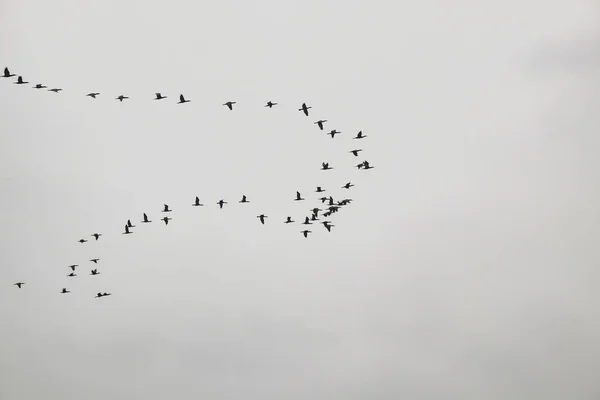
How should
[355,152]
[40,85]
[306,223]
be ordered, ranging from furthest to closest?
[306,223]
[355,152]
[40,85]

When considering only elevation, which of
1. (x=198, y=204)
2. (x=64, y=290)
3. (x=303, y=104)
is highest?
(x=303, y=104)

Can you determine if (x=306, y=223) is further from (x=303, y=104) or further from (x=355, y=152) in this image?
(x=303, y=104)

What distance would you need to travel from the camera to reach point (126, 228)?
150 metres

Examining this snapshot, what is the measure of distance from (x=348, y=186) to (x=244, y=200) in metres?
17.3

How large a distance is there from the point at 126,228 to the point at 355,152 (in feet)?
125

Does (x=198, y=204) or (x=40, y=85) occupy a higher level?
(x=40, y=85)

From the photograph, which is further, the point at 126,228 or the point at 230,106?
the point at 126,228

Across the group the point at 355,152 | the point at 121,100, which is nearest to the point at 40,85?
the point at 121,100

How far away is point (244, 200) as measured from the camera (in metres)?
151

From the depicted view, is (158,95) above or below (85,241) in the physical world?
above

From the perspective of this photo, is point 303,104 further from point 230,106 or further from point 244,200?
point 244,200

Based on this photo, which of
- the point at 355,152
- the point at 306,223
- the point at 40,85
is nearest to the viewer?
the point at 40,85

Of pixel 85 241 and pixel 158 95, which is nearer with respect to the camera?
pixel 158 95

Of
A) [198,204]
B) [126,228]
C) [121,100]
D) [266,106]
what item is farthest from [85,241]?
[266,106]
